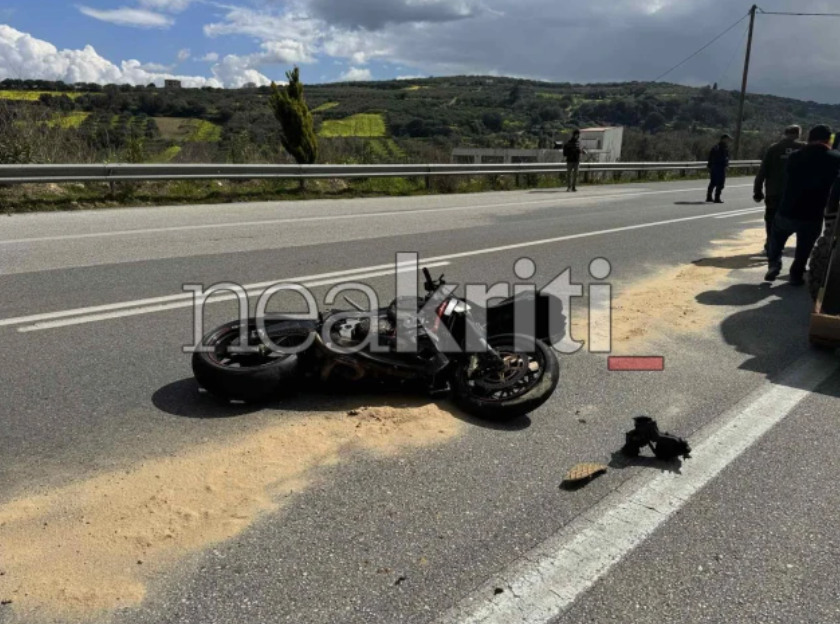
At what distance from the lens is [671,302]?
6.45 meters

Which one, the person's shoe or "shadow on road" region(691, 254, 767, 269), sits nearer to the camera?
the person's shoe

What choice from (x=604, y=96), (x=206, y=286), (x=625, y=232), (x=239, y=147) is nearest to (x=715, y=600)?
(x=206, y=286)

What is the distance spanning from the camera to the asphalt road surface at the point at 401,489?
2.29m

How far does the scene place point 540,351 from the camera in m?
4.17

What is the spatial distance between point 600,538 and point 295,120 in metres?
15.5

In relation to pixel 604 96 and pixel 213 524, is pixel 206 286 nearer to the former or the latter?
pixel 213 524

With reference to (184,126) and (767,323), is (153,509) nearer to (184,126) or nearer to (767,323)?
(767,323)

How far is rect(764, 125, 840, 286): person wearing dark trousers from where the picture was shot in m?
6.88

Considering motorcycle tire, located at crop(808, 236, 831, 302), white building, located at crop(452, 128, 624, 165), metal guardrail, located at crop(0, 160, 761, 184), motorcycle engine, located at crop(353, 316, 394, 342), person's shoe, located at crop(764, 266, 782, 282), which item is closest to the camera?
motorcycle engine, located at crop(353, 316, 394, 342)

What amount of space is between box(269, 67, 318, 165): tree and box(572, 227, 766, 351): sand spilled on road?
11.1 metres

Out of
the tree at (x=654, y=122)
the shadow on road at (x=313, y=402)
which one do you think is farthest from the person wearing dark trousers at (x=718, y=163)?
the tree at (x=654, y=122)

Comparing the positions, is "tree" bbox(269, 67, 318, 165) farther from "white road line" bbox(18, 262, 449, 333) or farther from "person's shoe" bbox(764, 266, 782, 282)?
"person's shoe" bbox(764, 266, 782, 282)

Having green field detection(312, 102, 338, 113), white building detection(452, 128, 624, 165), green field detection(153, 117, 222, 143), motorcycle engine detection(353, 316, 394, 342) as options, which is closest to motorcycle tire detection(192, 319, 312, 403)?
motorcycle engine detection(353, 316, 394, 342)

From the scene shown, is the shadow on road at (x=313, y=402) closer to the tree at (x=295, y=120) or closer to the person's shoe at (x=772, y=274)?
the person's shoe at (x=772, y=274)
